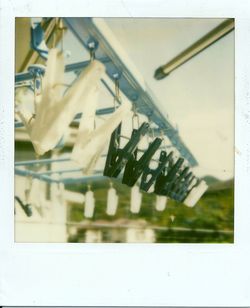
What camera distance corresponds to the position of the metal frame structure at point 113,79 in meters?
1.69

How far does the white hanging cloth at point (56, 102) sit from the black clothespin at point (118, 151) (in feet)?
0.56

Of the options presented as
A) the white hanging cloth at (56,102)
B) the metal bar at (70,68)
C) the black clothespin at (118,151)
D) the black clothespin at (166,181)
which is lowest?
the black clothespin at (166,181)

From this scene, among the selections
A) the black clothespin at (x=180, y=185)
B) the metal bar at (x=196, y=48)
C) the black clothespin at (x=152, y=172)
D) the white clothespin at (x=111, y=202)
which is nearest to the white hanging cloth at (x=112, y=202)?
the white clothespin at (x=111, y=202)

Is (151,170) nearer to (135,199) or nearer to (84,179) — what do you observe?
(135,199)

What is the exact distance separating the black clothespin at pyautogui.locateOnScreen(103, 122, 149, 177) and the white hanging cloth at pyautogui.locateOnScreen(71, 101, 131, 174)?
25mm

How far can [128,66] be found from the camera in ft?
5.62

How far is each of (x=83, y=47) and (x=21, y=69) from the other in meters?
0.24

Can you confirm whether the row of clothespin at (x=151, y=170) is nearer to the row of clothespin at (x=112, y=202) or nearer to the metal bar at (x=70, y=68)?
the row of clothespin at (x=112, y=202)

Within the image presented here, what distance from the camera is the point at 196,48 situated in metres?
1.73

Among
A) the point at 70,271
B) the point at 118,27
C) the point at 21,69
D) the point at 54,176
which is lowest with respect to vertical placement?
the point at 70,271
